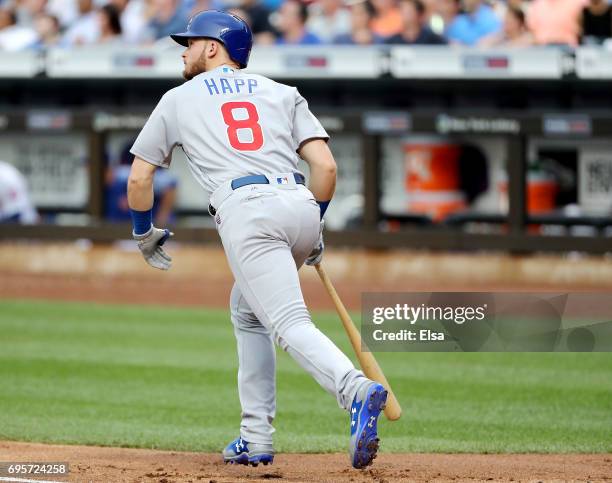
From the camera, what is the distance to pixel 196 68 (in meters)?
5.31

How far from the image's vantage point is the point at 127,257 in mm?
15047

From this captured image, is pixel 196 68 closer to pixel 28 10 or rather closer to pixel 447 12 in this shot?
pixel 447 12

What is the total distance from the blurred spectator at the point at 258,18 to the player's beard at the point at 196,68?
9.72m

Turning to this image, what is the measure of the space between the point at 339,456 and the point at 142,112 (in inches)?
395

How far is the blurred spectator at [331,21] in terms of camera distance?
14.7 m

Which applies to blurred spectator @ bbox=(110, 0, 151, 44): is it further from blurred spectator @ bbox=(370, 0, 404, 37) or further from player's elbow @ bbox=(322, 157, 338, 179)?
player's elbow @ bbox=(322, 157, 338, 179)

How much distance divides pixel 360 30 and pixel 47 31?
4.32 meters

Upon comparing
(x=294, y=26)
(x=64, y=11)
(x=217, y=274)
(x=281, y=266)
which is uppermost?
(x=64, y=11)

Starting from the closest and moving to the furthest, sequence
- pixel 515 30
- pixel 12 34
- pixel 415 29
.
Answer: pixel 515 30 < pixel 415 29 < pixel 12 34

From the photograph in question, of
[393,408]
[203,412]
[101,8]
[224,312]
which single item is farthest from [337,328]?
[101,8]

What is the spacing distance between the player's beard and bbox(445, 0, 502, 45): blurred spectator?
9066 millimetres

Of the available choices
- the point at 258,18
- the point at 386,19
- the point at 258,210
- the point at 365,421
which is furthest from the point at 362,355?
the point at 258,18

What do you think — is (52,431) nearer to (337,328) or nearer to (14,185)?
(337,328)

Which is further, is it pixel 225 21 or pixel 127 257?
pixel 127 257
